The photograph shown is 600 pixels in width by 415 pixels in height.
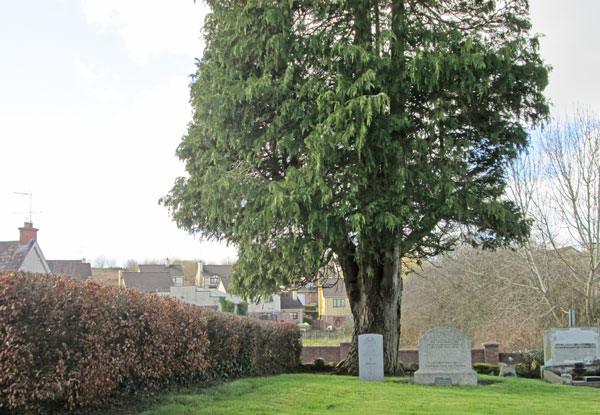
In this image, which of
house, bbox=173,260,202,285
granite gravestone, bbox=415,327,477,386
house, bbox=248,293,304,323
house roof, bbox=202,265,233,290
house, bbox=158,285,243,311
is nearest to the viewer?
granite gravestone, bbox=415,327,477,386

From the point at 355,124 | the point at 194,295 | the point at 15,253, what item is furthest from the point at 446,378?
the point at 194,295

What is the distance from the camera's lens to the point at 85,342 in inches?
288

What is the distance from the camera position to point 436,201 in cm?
1371

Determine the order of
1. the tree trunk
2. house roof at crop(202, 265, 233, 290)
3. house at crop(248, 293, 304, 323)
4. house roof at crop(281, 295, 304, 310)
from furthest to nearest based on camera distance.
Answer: house roof at crop(202, 265, 233, 290)
house roof at crop(281, 295, 304, 310)
house at crop(248, 293, 304, 323)
the tree trunk

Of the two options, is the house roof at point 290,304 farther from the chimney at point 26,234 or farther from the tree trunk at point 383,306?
the tree trunk at point 383,306

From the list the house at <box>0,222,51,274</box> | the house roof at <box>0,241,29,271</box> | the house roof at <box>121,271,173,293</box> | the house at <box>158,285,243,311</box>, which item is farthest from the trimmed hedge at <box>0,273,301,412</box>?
the house roof at <box>121,271,173,293</box>

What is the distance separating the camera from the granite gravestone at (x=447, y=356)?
14.4 m

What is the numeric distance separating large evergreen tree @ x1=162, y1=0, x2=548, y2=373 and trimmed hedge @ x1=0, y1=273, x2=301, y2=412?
3.71 metres

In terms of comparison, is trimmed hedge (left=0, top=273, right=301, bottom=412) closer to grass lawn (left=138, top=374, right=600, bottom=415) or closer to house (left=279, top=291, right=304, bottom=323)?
grass lawn (left=138, top=374, right=600, bottom=415)

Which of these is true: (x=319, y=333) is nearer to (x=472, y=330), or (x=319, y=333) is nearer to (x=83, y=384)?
Answer: (x=472, y=330)

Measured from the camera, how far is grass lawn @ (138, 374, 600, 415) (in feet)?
29.0

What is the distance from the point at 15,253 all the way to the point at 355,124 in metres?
20.8

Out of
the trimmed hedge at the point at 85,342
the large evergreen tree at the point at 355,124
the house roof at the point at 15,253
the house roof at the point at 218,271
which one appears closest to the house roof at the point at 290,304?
the house roof at the point at 218,271

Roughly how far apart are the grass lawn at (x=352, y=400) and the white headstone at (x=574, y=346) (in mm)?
5973
